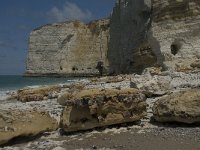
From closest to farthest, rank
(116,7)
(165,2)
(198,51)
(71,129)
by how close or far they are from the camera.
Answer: (71,129)
(198,51)
(165,2)
(116,7)

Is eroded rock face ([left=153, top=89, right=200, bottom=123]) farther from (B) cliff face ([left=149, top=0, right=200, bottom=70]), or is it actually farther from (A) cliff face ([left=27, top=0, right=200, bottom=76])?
(B) cliff face ([left=149, top=0, right=200, bottom=70])

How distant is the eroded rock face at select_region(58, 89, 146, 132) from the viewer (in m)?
7.37

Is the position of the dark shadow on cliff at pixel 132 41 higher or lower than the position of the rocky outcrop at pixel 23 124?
higher

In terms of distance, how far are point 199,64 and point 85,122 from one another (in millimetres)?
12968

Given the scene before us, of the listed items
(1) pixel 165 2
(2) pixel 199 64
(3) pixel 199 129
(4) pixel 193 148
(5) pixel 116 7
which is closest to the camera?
(4) pixel 193 148

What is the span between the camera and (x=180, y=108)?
712 cm

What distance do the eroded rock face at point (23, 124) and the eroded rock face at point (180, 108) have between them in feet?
6.57

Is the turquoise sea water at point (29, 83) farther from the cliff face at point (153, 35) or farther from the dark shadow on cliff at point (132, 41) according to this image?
the cliff face at point (153, 35)

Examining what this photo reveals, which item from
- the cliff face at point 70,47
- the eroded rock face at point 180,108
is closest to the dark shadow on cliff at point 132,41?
the eroded rock face at point 180,108

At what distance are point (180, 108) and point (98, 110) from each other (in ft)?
4.76

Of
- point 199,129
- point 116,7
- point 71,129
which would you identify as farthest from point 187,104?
point 116,7

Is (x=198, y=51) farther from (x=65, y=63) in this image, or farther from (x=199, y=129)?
(x=65, y=63)

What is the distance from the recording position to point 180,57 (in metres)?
23.0

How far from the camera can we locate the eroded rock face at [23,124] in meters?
6.91
